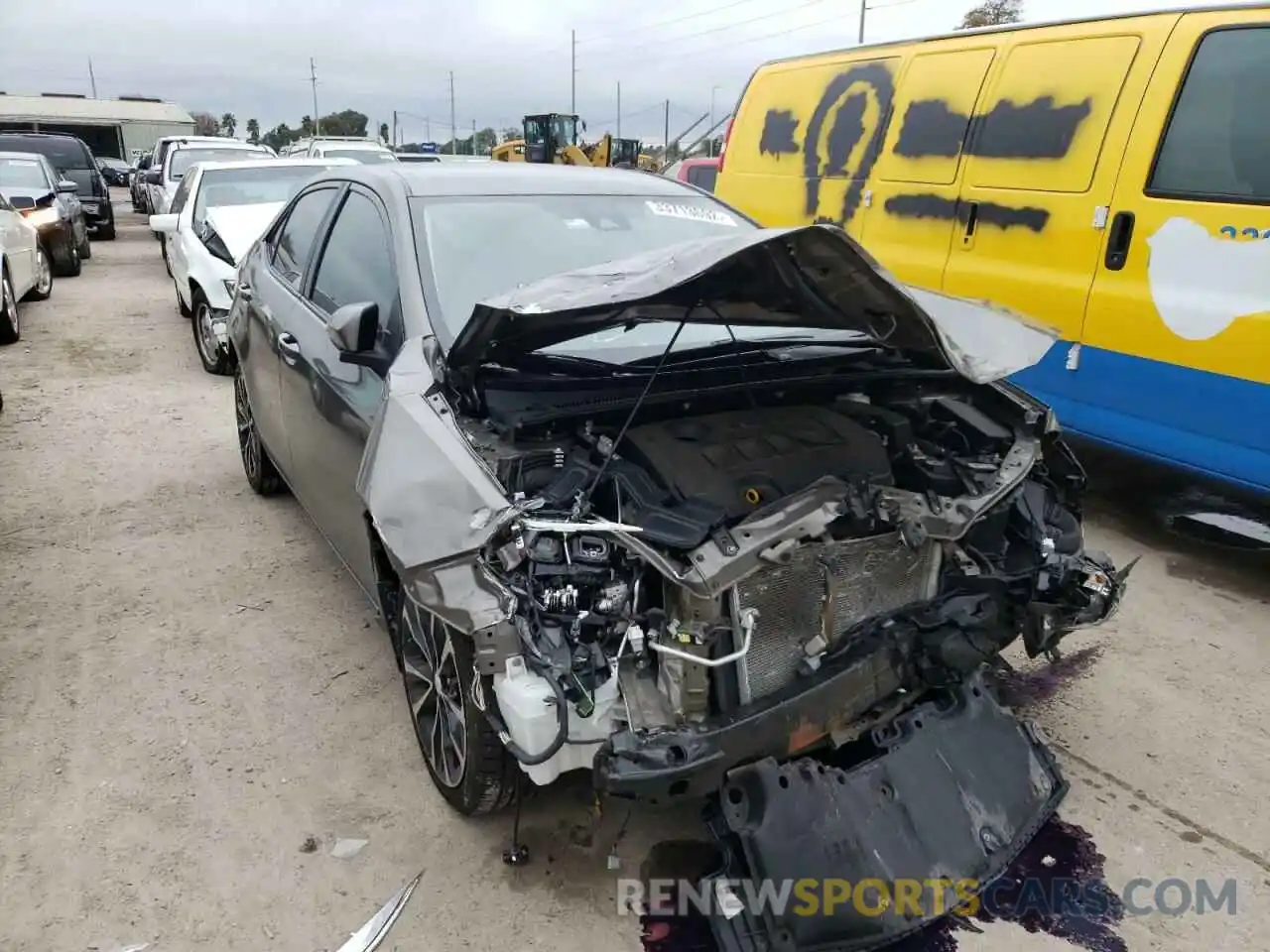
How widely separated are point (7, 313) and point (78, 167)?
10.3 m

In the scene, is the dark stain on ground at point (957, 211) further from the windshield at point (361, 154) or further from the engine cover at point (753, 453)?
the windshield at point (361, 154)

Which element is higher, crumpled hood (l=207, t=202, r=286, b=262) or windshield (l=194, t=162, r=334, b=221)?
windshield (l=194, t=162, r=334, b=221)

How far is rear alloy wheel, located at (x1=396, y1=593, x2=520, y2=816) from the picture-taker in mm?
2539

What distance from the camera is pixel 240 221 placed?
831 centimetres

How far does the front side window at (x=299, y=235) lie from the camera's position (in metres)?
4.11

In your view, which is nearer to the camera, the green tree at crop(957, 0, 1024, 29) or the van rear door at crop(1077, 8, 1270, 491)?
the van rear door at crop(1077, 8, 1270, 491)

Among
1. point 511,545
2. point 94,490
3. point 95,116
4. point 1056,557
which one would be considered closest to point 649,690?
point 511,545

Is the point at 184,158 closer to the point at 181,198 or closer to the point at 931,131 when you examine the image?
the point at 181,198

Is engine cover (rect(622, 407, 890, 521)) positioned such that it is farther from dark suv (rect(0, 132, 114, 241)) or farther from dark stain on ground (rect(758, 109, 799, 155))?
dark suv (rect(0, 132, 114, 241))

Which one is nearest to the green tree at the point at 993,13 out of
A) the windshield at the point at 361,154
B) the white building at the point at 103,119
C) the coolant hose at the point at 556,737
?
the windshield at the point at 361,154

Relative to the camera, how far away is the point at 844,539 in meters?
2.53

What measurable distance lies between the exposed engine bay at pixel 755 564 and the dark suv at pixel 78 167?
18.1 meters

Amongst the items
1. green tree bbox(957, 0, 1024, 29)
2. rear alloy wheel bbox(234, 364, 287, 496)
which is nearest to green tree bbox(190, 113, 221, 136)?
green tree bbox(957, 0, 1024, 29)

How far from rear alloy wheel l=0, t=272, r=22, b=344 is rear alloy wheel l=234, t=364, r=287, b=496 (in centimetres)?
519
